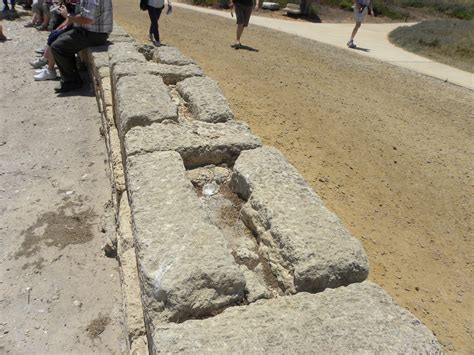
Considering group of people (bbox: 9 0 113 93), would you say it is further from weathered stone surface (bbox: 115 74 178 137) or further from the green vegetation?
the green vegetation

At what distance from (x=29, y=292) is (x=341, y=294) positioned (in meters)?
2.52

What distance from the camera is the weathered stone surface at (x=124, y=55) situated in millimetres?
4484

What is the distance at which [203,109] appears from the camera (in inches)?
138

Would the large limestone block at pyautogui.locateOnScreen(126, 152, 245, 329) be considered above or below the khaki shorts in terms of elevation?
below

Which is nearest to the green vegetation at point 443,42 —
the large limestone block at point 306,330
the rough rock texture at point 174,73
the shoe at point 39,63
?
the rough rock texture at point 174,73

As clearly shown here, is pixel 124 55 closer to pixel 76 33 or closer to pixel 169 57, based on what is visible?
pixel 169 57

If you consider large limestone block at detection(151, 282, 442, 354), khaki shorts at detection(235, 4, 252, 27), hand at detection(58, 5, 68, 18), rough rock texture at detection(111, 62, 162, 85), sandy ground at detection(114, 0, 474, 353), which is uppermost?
khaki shorts at detection(235, 4, 252, 27)

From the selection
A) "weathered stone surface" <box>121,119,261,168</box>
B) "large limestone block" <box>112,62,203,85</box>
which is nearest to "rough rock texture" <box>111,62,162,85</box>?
"large limestone block" <box>112,62,203,85</box>

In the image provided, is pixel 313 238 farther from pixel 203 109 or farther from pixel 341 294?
pixel 203 109

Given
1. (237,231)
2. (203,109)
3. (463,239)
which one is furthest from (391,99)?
(237,231)

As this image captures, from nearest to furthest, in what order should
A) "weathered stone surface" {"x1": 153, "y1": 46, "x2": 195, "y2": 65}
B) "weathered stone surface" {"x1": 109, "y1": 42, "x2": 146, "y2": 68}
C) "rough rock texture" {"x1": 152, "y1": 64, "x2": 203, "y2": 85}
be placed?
"rough rock texture" {"x1": 152, "y1": 64, "x2": 203, "y2": 85} → "weathered stone surface" {"x1": 109, "y1": 42, "x2": 146, "y2": 68} → "weathered stone surface" {"x1": 153, "y1": 46, "x2": 195, "y2": 65}

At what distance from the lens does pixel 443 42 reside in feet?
37.2

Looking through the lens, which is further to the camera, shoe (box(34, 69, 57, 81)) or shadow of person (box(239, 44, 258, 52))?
shadow of person (box(239, 44, 258, 52))

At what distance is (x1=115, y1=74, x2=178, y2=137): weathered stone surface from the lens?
124 inches
